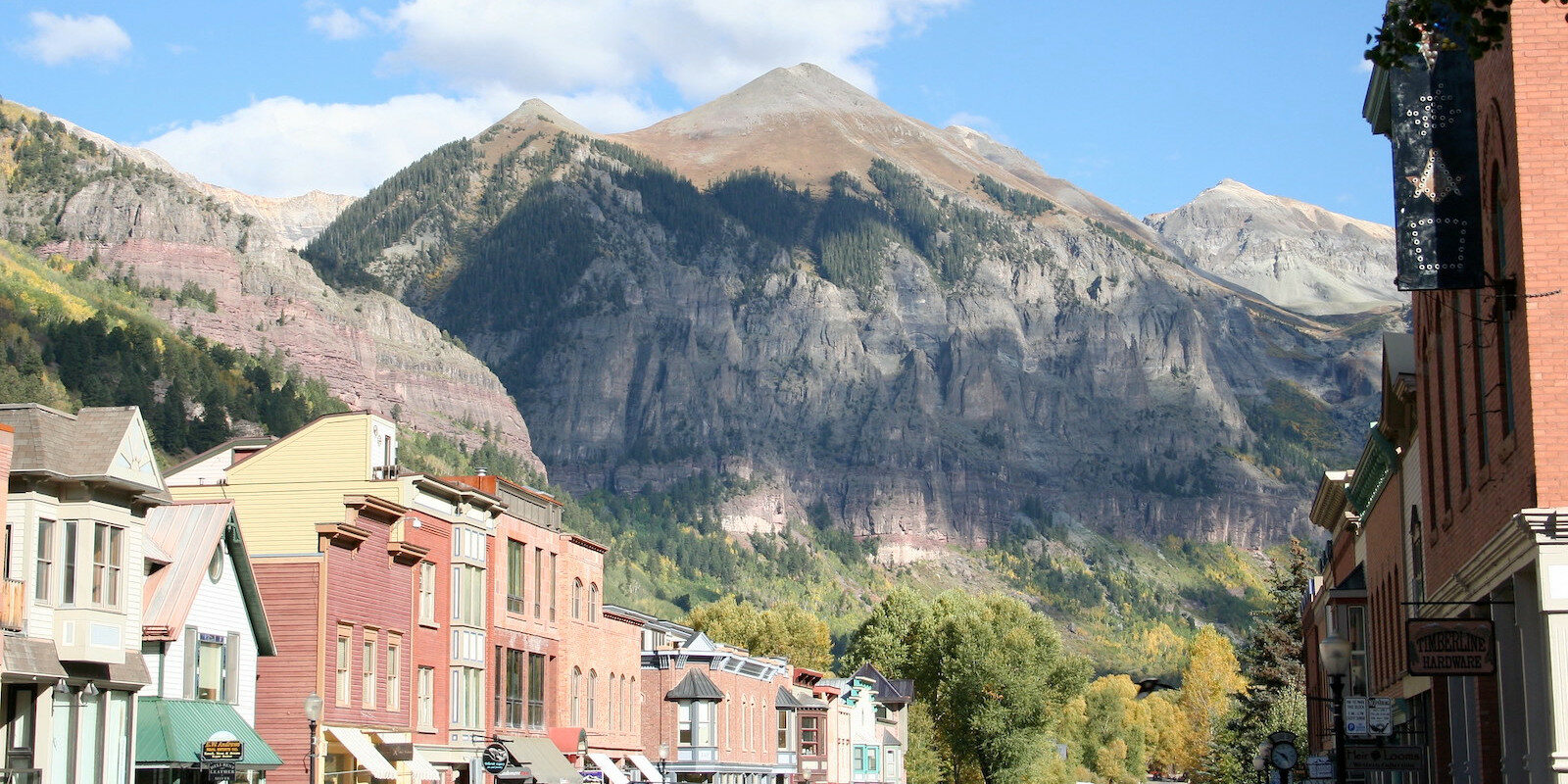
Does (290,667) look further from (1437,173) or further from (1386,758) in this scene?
(1437,173)

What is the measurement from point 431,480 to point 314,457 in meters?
3.52

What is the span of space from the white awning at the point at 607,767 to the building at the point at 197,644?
23.9m

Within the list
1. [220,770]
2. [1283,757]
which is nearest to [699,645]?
[220,770]

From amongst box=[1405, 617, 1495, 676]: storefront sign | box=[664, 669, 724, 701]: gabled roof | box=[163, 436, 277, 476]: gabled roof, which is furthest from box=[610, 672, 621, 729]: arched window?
box=[1405, 617, 1495, 676]: storefront sign

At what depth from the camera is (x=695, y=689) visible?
7744 centimetres

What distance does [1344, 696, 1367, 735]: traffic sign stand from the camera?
34.2m

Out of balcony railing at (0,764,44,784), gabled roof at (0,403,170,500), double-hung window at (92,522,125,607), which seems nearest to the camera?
balcony railing at (0,764,44,784)

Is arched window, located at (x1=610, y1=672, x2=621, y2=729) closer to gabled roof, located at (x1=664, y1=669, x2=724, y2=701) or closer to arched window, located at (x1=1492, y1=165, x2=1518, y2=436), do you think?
gabled roof, located at (x1=664, y1=669, x2=724, y2=701)

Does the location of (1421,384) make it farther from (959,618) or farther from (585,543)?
(959,618)

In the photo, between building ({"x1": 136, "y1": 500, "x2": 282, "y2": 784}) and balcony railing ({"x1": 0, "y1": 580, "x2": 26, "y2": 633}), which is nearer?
balcony railing ({"x1": 0, "y1": 580, "x2": 26, "y2": 633})

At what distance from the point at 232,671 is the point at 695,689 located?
1379 inches

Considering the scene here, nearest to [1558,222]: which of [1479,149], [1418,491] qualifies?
[1479,149]

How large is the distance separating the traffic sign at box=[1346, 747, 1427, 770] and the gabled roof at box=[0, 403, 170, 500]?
22487 mm

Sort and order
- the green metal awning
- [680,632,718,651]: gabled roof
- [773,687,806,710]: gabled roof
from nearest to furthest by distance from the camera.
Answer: the green metal awning → [680,632,718,651]: gabled roof → [773,687,806,710]: gabled roof
